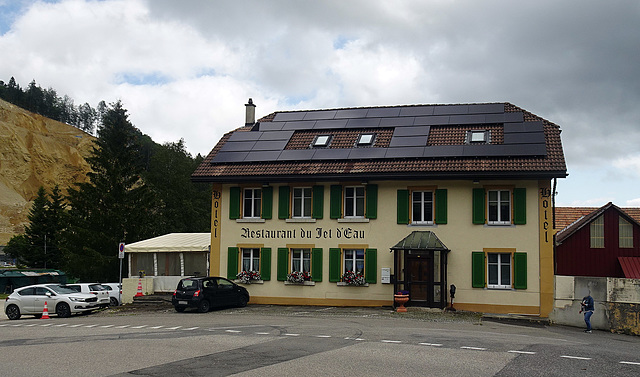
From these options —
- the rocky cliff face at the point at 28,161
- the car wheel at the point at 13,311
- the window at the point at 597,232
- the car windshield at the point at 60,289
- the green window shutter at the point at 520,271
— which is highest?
the rocky cliff face at the point at 28,161

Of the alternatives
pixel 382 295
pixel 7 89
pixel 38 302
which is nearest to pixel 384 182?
pixel 382 295

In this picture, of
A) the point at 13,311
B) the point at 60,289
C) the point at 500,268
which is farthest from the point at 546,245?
the point at 13,311

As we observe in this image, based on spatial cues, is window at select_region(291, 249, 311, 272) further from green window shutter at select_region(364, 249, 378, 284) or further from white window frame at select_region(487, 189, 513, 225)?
white window frame at select_region(487, 189, 513, 225)

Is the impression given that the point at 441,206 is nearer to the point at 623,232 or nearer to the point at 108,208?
the point at 623,232

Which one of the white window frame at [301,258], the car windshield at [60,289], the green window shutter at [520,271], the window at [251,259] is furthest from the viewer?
the window at [251,259]

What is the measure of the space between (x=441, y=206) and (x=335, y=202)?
4.56m

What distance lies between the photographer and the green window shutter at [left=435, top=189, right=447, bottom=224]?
25.8m

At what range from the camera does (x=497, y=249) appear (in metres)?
25.1

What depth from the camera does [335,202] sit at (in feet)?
89.9

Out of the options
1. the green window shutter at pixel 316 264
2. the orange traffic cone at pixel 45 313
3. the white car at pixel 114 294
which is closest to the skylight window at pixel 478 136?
the green window shutter at pixel 316 264

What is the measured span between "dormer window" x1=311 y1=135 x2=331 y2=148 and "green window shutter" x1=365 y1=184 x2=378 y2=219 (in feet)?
11.5

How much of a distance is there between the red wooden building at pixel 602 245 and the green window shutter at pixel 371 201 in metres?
12.5

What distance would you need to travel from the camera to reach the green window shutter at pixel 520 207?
81.4 ft

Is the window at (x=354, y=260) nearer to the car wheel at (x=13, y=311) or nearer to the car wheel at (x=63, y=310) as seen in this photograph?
the car wheel at (x=63, y=310)
